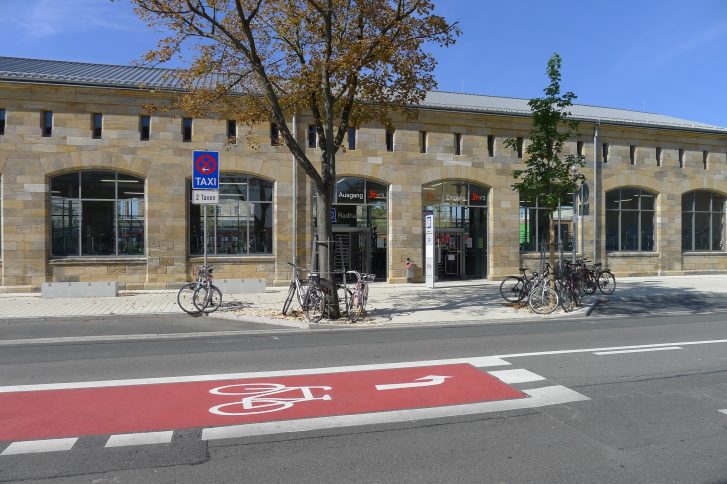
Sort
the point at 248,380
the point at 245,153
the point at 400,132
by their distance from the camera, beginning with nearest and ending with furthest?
the point at 248,380 → the point at 245,153 → the point at 400,132

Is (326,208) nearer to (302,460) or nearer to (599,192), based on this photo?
(302,460)

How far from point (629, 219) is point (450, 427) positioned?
22467 millimetres

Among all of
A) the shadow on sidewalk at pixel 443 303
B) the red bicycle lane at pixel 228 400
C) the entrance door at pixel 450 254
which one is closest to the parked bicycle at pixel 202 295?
the shadow on sidewalk at pixel 443 303

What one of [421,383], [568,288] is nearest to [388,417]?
[421,383]

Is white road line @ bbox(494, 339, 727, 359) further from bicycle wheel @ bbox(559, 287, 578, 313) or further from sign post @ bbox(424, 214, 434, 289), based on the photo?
sign post @ bbox(424, 214, 434, 289)

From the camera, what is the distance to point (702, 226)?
25.5 meters

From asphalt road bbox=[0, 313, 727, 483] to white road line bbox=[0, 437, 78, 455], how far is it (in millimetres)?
80

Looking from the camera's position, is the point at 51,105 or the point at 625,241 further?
the point at 625,241

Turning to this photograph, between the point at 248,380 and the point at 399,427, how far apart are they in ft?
8.05

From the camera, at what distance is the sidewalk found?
12250 millimetres

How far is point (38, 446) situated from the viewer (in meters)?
4.37

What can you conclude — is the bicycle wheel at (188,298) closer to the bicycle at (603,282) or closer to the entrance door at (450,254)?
the entrance door at (450,254)

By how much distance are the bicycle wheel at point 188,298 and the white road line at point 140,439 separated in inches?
321

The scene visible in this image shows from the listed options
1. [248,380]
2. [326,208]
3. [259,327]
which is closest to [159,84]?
[326,208]
